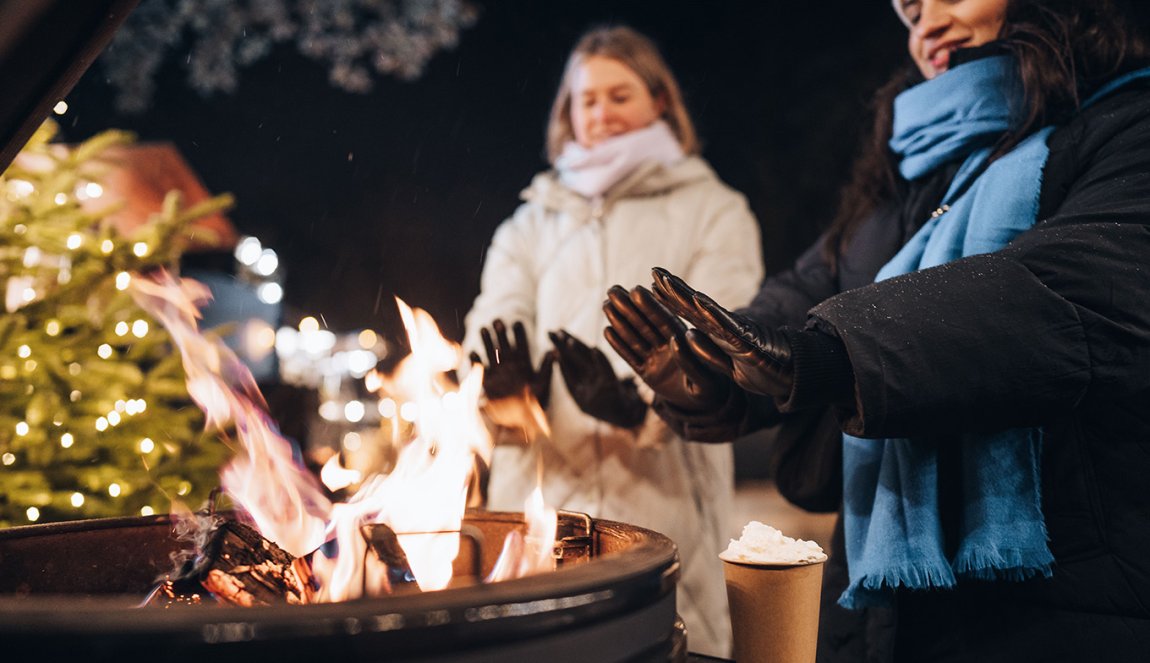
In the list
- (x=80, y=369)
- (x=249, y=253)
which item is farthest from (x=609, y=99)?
(x=249, y=253)

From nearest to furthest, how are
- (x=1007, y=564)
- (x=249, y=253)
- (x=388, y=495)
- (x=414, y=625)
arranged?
1. (x=414, y=625)
2. (x=1007, y=564)
3. (x=388, y=495)
4. (x=249, y=253)

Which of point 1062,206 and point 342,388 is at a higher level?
point 1062,206

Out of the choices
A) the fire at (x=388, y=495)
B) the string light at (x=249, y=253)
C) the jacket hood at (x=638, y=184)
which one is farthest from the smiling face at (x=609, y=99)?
the string light at (x=249, y=253)

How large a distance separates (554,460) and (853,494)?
1.39m

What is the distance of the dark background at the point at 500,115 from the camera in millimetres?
5344

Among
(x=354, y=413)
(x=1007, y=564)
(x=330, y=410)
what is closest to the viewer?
(x=1007, y=564)

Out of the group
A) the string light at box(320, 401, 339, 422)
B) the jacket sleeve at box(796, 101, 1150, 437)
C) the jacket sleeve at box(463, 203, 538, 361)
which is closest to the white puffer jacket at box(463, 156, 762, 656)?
the jacket sleeve at box(463, 203, 538, 361)

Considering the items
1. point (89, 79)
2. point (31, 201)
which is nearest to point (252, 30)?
point (89, 79)

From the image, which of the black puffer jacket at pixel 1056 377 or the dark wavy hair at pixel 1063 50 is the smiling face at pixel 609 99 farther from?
the black puffer jacket at pixel 1056 377

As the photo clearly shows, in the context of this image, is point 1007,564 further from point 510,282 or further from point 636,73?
point 636,73

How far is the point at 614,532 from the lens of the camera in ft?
4.85

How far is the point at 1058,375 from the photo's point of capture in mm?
1302

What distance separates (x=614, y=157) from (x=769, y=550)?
2033 mm

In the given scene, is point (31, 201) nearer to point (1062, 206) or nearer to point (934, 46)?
point (934, 46)
